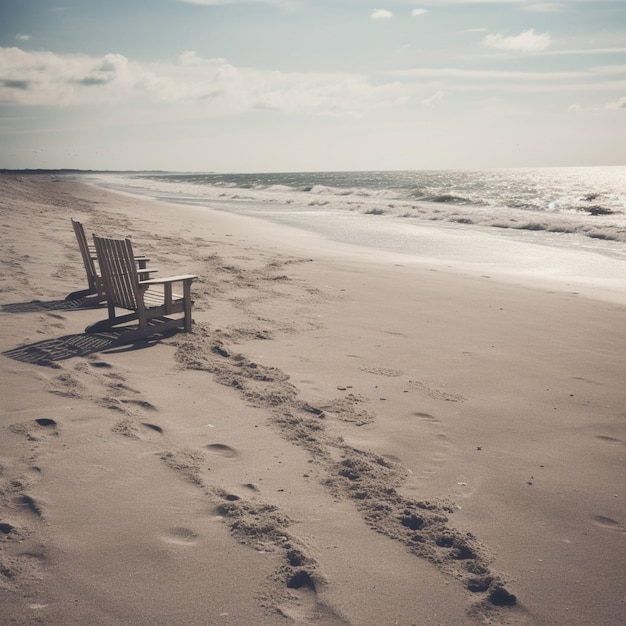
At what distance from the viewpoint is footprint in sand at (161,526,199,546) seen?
8.52ft

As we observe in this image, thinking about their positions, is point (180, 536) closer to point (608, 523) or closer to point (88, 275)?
point (608, 523)

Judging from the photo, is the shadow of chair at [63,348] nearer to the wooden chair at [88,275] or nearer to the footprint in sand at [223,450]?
the wooden chair at [88,275]

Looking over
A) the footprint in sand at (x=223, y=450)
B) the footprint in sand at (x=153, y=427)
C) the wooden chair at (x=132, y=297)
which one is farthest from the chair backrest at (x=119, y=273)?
the footprint in sand at (x=223, y=450)

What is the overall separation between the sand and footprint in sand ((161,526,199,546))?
0.01m

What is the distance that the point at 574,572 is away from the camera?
8.23 ft

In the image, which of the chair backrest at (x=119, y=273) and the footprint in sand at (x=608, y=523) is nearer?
the footprint in sand at (x=608, y=523)

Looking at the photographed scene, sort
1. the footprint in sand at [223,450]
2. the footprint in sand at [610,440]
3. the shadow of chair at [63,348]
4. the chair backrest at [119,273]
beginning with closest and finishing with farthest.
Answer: the footprint in sand at [223,450] → the footprint in sand at [610,440] → the shadow of chair at [63,348] → the chair backrest at [119,273]

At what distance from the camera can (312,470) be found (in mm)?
3283

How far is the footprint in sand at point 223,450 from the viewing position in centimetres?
340

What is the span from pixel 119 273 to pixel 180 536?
3.64 m

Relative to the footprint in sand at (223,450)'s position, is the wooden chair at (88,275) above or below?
above

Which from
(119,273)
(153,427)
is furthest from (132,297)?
(153,427)

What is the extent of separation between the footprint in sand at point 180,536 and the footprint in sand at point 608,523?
7.20 feet

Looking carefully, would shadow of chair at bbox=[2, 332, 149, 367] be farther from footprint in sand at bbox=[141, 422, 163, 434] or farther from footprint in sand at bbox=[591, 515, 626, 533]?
footprint in sand at bbox=[591, 515, 626, 533]
